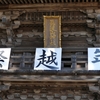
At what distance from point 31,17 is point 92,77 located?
3253mm

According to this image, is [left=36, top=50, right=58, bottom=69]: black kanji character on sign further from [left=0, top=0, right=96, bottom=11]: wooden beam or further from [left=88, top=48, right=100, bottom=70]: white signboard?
[left=0, top=0, right=96, bottom=11]: wooden beam

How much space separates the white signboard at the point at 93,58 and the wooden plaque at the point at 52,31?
1.18m

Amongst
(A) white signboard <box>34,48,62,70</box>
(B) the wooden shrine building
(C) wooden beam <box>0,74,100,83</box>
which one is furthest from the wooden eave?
(C) wooden beam <box>0,74,100,83</box>

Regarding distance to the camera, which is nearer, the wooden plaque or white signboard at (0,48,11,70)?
A: white signboard at (0,48,11,70)

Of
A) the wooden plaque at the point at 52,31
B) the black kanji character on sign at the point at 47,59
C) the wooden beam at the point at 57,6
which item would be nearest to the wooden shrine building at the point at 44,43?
the wooden beam at the point at 57,6

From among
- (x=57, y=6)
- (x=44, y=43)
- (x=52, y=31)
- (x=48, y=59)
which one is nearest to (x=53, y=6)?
(x=57, y=6)

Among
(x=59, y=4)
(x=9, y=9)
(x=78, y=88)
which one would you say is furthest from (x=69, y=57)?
(x=9, y=9)

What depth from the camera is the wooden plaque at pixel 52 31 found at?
10.4m

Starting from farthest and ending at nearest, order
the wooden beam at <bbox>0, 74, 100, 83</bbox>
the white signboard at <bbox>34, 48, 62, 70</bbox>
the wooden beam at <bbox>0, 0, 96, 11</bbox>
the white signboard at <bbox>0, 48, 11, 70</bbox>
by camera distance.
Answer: the wooden beam at <bbox>0, 0, 96, 11</bbox>, the white signboard at <bbox>0, 48, 11, 70</bbox>, the white signboard at <bbox>34, 48, 62, 70</bbox>, the wooden beam at <bbox>0, 74, 100, 83</bbox>

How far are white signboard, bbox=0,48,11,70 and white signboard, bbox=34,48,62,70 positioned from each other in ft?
2.97

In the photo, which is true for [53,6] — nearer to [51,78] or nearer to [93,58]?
[93,58]

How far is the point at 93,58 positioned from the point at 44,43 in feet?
5.90

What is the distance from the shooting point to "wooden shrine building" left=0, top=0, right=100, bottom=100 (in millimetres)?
9164

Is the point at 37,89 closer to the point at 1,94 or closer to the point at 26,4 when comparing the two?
the point at 1,94
